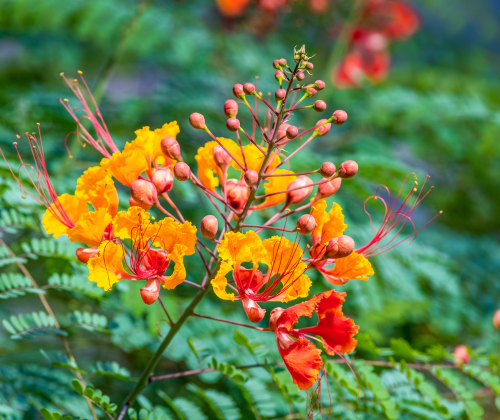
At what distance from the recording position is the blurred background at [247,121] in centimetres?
208

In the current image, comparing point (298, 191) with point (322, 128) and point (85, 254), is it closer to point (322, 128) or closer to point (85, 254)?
point (322, 128)

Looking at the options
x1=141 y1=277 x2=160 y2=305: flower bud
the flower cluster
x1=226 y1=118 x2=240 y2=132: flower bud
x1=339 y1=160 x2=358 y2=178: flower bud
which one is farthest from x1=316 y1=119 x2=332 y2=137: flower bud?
x1=141 y1=277 x2=160 y2=305: flower bud

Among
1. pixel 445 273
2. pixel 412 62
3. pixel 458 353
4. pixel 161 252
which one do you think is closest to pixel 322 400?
pixel 458 353

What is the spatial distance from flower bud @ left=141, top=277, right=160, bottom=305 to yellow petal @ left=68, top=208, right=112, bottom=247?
18 centimetres

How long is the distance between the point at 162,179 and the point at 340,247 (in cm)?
51

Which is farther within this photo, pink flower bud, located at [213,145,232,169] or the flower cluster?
pink flower bud, located at [213,145,232,169]

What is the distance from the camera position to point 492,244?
3498 mm

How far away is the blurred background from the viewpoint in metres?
2.08

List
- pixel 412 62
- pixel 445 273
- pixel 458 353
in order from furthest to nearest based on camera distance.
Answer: pixel 412 62 → pixel 445 273 → pixel 458 353

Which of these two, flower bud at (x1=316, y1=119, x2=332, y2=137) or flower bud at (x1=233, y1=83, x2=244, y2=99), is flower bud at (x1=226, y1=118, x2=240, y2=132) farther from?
flower bud at (x1=316, y1=119, x2=332, y2=137)

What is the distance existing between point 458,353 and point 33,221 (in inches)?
66.1

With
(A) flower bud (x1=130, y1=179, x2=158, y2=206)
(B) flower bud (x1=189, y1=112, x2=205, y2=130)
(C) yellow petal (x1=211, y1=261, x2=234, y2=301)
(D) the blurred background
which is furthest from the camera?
(D) the blurred background

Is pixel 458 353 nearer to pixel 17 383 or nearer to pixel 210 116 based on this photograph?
pixel 17 383

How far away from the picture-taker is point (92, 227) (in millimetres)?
1140
